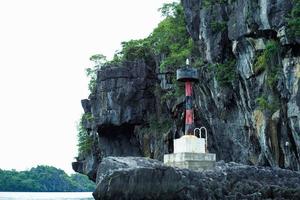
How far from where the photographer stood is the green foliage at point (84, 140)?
38.4m

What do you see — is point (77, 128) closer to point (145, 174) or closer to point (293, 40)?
point (293, 40)

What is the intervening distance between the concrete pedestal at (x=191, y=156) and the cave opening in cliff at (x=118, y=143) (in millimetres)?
17467

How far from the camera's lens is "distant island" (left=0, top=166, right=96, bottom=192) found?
287ft

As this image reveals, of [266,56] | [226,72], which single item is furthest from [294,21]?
[226,72]

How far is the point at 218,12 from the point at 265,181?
41.0ft

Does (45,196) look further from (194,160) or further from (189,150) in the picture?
(194,160)

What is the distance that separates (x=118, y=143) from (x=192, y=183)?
2320 cm

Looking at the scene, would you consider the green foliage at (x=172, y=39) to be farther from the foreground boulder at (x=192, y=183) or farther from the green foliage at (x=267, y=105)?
the foreground boulder at (x=192, y=183)

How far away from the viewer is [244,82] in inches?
886

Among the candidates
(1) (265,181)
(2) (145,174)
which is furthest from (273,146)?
Answer: (2) (145,174)

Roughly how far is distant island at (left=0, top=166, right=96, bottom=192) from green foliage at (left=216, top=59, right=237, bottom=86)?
67926mm

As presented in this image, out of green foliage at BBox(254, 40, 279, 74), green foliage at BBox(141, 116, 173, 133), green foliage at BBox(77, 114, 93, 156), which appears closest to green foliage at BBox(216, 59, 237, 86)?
green foliage at BBox(254, 40, 279, 74)

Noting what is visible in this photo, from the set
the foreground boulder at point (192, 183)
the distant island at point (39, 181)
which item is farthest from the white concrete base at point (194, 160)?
the distant island at point (39, 181)

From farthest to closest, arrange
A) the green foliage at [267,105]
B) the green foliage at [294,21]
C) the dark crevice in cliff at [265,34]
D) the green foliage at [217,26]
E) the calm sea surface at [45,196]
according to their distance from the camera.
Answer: the calm sea surface at [45,196] → the green foliage at [217,26] → the dark crevice in cliff at [265,34] → the green foliage at [267,105] → the green foliage at [294,21]
